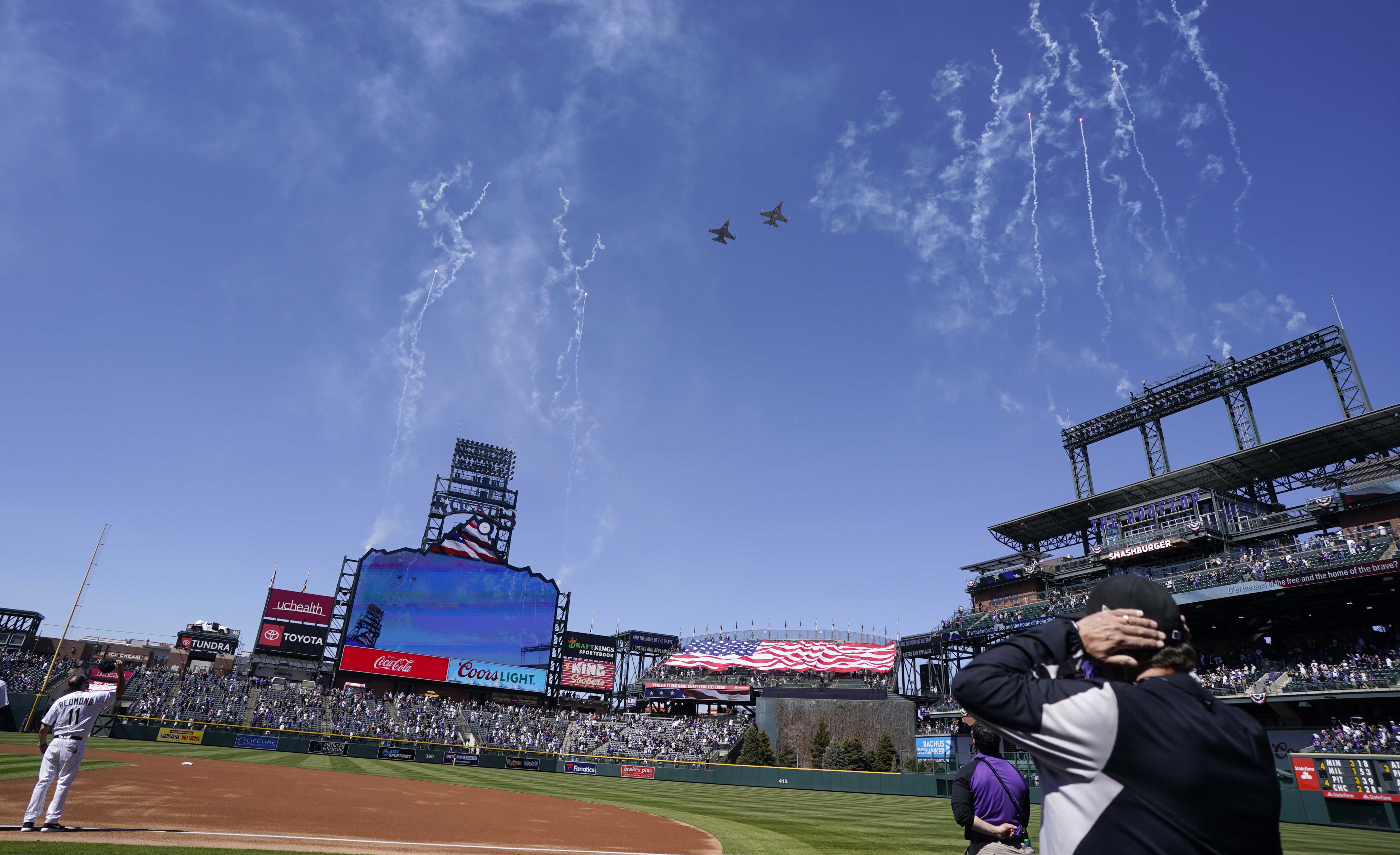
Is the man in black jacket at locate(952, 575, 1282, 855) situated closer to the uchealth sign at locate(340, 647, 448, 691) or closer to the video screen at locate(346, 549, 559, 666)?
the uchealth sign at locate(340, 647, 448, 691)

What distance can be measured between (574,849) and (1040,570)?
4862cm

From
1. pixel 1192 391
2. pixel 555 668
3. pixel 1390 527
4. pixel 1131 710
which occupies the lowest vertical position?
pixel 1131 710

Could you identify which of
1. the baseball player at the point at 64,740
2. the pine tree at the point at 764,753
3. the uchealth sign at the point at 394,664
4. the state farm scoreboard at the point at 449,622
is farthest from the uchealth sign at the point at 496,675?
the baseball player at the point at 64,740

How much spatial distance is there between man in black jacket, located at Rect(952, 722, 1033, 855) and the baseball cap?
344 cm

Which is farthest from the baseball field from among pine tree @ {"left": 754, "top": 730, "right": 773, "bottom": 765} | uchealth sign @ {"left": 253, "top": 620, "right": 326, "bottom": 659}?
uchealth sign @ {"left": 253, "top": 620, "right": 326, "bottom": 659}

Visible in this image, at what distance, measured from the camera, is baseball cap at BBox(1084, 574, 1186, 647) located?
2629mm

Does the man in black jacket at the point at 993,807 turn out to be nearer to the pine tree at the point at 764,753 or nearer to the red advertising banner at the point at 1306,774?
the red advertising banner at the point at 1306,774

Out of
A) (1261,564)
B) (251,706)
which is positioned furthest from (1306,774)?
(251,706)

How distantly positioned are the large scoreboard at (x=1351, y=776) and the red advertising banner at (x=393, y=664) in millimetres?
52674

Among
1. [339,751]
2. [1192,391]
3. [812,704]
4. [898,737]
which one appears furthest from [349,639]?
[1192,391]

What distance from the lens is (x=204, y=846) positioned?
11.0 meters

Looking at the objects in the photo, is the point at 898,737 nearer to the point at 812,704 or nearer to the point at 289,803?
the point at 812,704

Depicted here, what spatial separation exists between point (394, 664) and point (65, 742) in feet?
167

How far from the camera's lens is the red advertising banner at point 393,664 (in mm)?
55719
